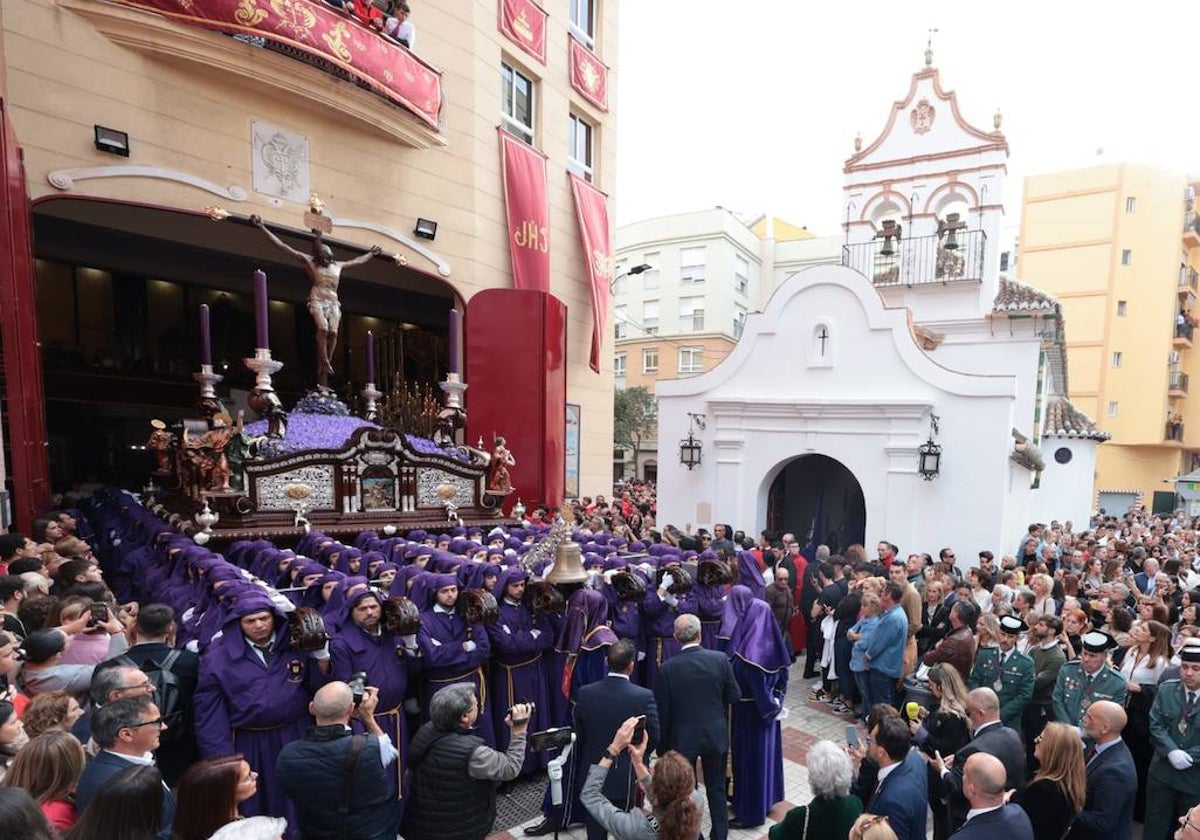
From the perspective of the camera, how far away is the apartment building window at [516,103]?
46.3ft

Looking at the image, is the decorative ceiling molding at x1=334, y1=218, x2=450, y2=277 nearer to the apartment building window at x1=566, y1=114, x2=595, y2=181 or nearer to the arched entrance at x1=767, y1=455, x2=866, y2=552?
the apartment building window at x1=566, y1=114, x2=595, y2=181

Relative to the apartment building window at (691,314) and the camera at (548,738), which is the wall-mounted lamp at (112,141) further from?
the apartment building window at (691,314)

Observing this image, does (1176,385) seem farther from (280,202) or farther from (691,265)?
(280,202)

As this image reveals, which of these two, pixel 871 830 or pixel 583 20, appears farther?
pixel 583 20

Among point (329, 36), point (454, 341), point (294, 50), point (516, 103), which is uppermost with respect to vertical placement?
point (516, 103)

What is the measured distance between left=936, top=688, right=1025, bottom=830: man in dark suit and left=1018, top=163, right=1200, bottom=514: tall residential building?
31.5 m

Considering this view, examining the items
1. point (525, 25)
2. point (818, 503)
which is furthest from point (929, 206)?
point (525, 25)

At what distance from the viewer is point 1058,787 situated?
321 cm

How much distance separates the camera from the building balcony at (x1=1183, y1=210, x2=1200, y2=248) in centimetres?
2691

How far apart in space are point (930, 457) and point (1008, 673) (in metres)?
7.00

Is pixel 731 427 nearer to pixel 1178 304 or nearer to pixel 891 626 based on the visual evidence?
pixel 891 626

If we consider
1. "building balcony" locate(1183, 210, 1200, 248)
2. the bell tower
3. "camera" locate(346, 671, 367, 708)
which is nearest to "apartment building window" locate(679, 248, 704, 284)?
the bell tower

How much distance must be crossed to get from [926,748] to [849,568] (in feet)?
13.0

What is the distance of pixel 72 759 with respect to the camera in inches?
91.6
